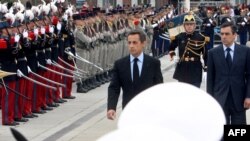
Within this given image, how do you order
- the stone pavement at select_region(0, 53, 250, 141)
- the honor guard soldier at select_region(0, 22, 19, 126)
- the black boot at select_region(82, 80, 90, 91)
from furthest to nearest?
1. the black boot at select_region(82, 80, 90, 91)
2. the honor guard soldier at select_region(0, 22, 19, 126)
3. the stone pavement at select_region(0, 53, 250, 141)

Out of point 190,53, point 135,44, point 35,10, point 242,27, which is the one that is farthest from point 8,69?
point 242,27

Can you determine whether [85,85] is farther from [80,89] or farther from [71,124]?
[71,124]

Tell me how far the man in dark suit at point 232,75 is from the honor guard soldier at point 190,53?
367cm

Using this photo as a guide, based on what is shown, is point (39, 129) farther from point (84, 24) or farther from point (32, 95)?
point (84, 24)

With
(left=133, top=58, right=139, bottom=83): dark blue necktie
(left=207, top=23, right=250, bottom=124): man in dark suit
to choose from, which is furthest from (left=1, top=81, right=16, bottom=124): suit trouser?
(left=133, top=58, right=139, bottom=83): dark blue necktie

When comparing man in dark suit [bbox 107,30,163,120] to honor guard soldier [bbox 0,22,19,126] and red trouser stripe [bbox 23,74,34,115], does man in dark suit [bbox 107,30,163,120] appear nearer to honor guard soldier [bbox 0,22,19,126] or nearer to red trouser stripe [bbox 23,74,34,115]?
honor guard soldier [bbox 0,22,19,126]

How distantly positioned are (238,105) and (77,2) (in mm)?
29579

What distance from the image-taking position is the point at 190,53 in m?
12.1

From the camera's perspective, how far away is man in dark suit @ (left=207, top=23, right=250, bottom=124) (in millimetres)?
8055

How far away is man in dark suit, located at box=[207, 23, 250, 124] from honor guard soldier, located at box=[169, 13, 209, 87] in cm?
367

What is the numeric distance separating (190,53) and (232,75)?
4.06 m

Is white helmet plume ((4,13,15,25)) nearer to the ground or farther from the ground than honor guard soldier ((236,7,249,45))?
farther from the ground

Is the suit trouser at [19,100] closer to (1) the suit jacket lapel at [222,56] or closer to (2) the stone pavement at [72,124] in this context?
(2) the stone pavement at [72,124]

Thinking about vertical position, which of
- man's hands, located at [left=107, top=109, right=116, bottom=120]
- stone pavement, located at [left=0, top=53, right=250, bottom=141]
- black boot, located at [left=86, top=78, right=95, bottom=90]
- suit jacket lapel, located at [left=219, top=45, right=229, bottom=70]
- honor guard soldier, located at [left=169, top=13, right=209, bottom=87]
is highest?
suit jacket lapel, located at [left=219, top=45, right=229, bottom=70]
